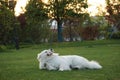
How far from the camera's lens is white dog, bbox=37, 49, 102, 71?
13.5 metres

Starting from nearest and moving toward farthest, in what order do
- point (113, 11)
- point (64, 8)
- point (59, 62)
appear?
point (59, 62), point (64, 8), point (113, 11)

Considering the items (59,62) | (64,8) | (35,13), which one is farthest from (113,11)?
(59,62)

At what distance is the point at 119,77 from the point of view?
11.3 m

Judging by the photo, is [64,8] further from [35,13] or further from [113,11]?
[113,11]

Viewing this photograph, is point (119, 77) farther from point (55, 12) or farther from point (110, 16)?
point (110, 16)

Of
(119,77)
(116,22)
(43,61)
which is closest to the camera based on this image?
(119,77)

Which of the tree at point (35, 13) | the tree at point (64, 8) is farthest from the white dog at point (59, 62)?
the tree at point (35, 13)

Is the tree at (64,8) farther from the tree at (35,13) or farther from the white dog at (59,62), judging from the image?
the white dog at (59,62)

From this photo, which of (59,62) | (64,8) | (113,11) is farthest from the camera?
(113,11)

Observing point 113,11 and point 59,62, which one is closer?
point 59,62

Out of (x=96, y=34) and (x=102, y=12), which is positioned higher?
(x=102, y=12)

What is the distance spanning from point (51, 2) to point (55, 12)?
2.15 metres

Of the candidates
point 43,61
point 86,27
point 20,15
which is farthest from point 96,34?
point 43,61

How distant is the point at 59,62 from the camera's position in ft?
44.4
